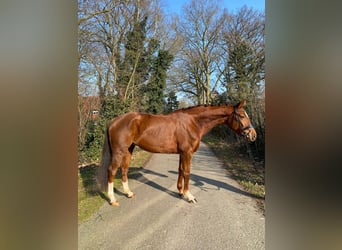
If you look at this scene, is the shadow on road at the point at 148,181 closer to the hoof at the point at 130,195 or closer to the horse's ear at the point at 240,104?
the hoof at the point at 130,195

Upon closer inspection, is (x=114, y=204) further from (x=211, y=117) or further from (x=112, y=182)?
(x=211, y=117)

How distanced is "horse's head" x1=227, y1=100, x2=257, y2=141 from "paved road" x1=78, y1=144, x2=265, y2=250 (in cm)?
35

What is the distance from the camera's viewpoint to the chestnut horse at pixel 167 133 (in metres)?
1.27

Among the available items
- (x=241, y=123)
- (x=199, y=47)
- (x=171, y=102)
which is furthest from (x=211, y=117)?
(x=199, y=47)

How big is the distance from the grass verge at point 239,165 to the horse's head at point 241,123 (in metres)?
0.19

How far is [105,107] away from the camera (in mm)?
1093

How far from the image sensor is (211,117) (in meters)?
1.47

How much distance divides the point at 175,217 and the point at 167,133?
60 centimetres

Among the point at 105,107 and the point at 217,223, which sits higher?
the point at 105,107

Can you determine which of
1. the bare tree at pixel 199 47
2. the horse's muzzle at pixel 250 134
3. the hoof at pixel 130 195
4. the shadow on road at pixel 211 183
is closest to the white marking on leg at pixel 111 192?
the hoof at pixel 130 195

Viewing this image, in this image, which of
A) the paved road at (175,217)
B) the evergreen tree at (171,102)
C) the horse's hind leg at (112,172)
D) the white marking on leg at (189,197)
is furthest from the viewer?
the white marking on leg at (189,197)
